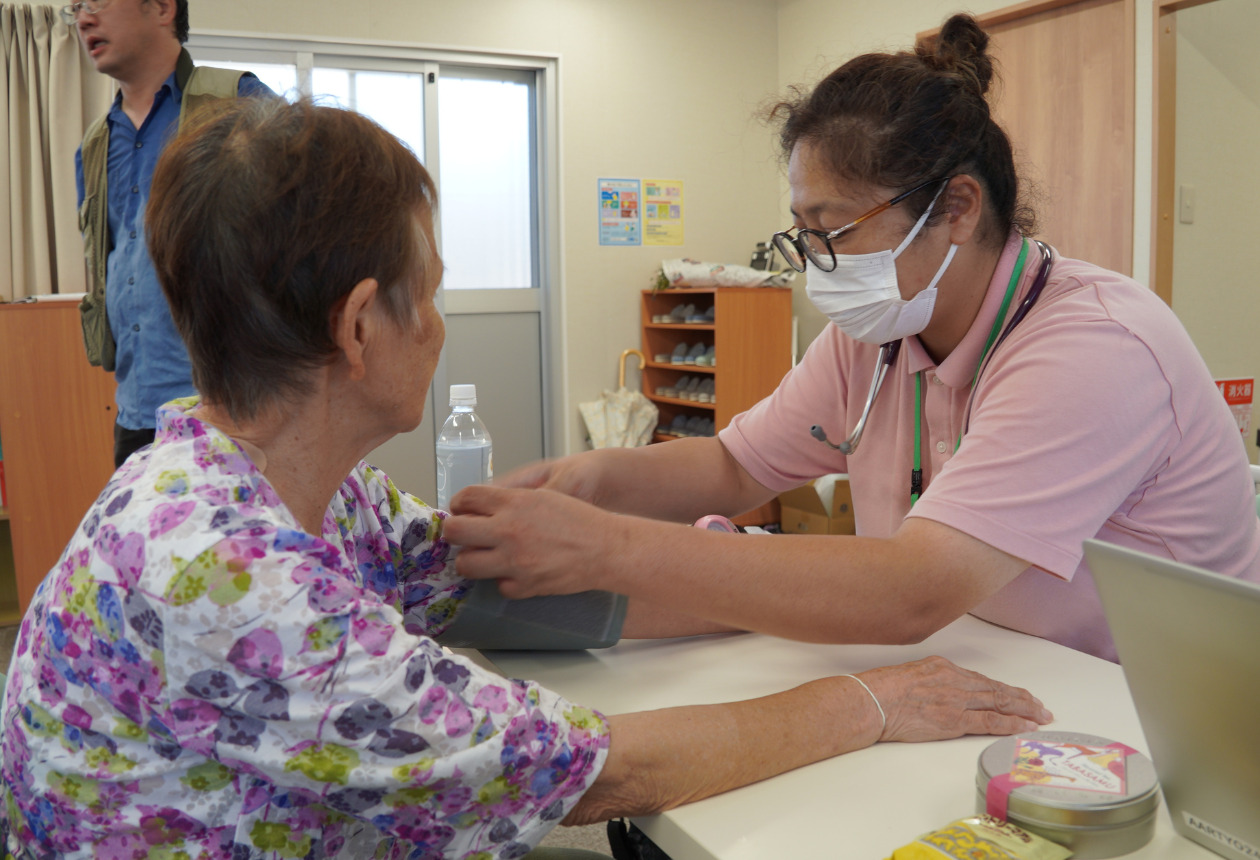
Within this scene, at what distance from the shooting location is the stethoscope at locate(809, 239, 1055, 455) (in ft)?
4.08

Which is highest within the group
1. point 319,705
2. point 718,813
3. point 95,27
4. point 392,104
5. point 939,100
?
point 392,104

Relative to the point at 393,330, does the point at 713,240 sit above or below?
above

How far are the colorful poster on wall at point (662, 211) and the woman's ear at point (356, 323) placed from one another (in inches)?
173

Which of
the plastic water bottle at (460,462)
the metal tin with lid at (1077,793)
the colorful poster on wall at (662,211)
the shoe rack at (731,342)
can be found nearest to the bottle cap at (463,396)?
the plastic water bottle at (460,462)

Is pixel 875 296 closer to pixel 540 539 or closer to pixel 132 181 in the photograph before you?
pixel 540 539

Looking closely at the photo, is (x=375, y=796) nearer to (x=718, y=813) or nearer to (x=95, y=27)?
(x=718, y=813)

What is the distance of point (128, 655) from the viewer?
0.72 m

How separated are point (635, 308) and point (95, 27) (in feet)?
10.9

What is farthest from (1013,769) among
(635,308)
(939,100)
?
(635,308)

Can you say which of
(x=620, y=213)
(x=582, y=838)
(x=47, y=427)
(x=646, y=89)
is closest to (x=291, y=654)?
(x=582, y=838)

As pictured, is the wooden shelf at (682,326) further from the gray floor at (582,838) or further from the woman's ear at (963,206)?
the woman's ear at (963,206)

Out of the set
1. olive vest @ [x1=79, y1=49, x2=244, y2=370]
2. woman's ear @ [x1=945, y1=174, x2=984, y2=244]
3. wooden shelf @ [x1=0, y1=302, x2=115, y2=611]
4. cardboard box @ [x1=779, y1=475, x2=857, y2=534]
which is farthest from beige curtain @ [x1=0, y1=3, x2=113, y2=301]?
woman's ear @ [x1=945, y1=174, x2=984, y2=244]

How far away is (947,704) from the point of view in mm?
923

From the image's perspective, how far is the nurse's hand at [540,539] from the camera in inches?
40.1
